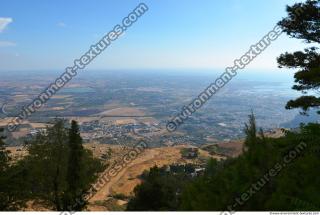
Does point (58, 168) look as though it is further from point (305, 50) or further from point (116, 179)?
point (116, 179)

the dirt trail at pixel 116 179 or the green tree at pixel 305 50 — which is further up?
the green tree at pixel 305 50

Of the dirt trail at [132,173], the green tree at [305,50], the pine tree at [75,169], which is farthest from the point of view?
the dirt trail at [132,173]

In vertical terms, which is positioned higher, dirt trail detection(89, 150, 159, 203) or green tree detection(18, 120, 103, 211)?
green tree detection(18, 120, 103, 211)

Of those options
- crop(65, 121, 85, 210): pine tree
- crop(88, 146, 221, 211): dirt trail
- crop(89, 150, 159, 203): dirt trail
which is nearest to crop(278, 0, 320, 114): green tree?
crop(65, 121, 85, 210): pine tree

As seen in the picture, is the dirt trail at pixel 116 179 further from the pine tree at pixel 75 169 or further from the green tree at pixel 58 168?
the pine tree at pixel 75 169

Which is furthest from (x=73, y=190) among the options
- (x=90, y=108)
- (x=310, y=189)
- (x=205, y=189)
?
(x=90, y=108)

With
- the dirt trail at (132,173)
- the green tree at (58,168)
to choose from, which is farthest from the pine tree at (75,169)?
the dirt trail at (132,173)

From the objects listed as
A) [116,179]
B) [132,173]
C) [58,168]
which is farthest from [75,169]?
[132,173]

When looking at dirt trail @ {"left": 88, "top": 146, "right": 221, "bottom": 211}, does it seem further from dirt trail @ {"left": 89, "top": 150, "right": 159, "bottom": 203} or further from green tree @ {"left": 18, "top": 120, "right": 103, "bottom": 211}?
green tree @ {"left": 18, "top": 120, "right": 103, "bottom": 211}
